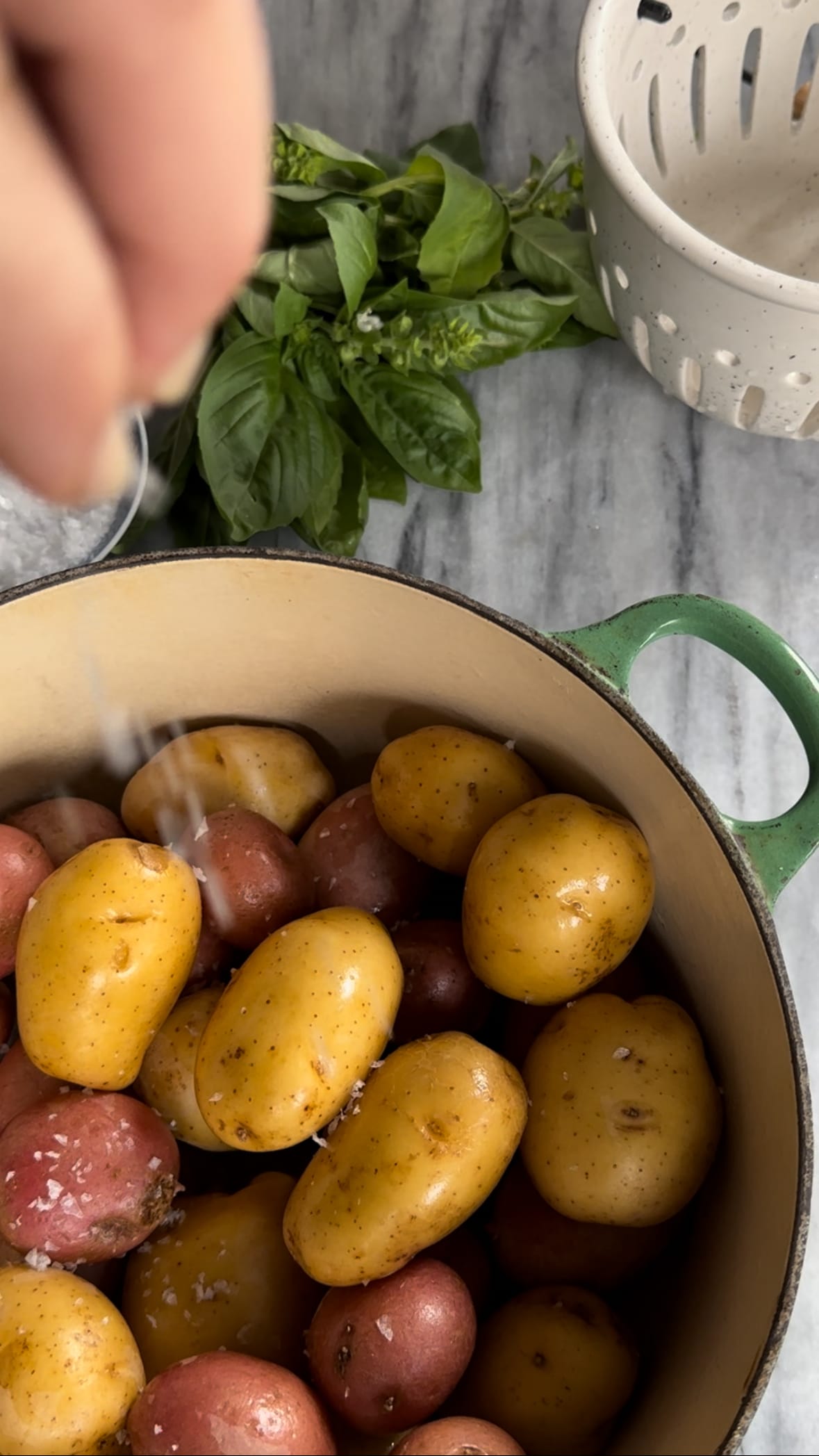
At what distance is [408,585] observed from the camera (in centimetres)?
50

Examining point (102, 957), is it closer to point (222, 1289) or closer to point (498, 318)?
point (222, 1289)

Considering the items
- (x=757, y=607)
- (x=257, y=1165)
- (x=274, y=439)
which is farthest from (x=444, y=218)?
(x=257, y=1165)

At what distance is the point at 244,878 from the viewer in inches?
20.9

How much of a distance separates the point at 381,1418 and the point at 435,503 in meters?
0.51

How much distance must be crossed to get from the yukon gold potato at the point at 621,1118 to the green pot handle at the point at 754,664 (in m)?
0.07

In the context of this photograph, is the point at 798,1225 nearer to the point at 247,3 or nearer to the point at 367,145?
the point at 247,3

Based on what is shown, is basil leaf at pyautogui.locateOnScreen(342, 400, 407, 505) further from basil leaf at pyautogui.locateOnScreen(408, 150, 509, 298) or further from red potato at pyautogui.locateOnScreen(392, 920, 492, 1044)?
red potato at pyautogui.locateOnScreen(392, 920, 492, 1044)

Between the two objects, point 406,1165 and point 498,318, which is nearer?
point 406,1165

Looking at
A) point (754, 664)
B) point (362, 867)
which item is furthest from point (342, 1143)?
point (754, 664)

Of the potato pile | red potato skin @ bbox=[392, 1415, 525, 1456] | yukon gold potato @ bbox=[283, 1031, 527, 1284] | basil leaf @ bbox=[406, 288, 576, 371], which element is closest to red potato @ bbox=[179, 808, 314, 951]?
the potato pile

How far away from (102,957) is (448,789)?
159 mm

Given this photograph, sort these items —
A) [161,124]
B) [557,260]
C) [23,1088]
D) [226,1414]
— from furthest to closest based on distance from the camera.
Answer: [557,260] < [23,1088] < [226,1414] < [161,124]

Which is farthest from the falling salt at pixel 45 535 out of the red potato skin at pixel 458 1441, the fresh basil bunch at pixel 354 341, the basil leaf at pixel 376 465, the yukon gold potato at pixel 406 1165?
the red potato skin at pixel 458 1441

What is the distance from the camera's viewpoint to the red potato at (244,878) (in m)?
0.53
